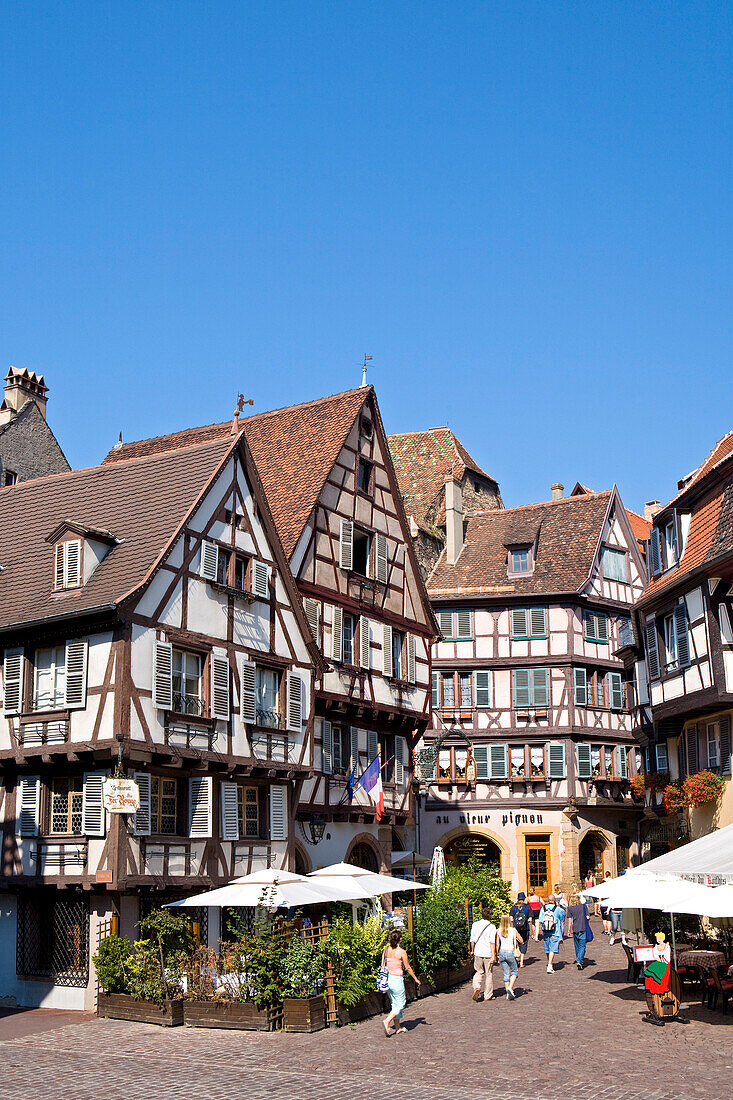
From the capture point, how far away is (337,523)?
30516 mm

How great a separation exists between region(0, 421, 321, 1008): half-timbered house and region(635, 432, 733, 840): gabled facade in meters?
9.00

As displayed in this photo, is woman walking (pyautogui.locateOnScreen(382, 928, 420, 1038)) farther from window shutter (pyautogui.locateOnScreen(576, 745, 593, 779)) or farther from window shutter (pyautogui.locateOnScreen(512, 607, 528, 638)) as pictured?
window shutter (pyautogui.locateOnScreen(512, 607, 528, 638))

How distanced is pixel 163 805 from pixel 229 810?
65.0 inches

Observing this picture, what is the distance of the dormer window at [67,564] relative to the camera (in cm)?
2284

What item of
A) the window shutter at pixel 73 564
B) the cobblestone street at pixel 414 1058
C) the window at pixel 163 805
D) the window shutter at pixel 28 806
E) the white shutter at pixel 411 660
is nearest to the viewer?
the cobblestone street at pixel 414 1058

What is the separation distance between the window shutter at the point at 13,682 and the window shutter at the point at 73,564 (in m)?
1.55

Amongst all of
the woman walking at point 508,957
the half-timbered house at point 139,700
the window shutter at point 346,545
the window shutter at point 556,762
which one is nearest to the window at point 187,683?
the half-timbered house at point 139,700

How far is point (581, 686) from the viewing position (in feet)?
138

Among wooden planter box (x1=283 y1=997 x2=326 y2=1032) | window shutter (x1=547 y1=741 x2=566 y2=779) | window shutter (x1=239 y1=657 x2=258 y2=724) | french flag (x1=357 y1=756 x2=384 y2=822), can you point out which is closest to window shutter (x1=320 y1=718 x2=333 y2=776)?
french flag (x1=357 y1=756 x2=384 y2=822)

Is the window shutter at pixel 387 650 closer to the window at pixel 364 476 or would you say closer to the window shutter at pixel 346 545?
the window shutter at pixel 346 545

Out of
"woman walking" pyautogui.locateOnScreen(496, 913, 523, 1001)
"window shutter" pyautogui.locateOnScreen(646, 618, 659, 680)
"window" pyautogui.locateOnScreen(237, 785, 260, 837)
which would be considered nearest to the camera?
"woman walking" pyautogui.locateOnScreen(496, 913, 523, 1001)

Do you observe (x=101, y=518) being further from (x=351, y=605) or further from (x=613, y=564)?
(x=613, y=564)

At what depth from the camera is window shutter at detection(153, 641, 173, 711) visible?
21750 millimetres

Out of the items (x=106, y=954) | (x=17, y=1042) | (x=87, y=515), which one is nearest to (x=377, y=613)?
(x=87, y=515)
